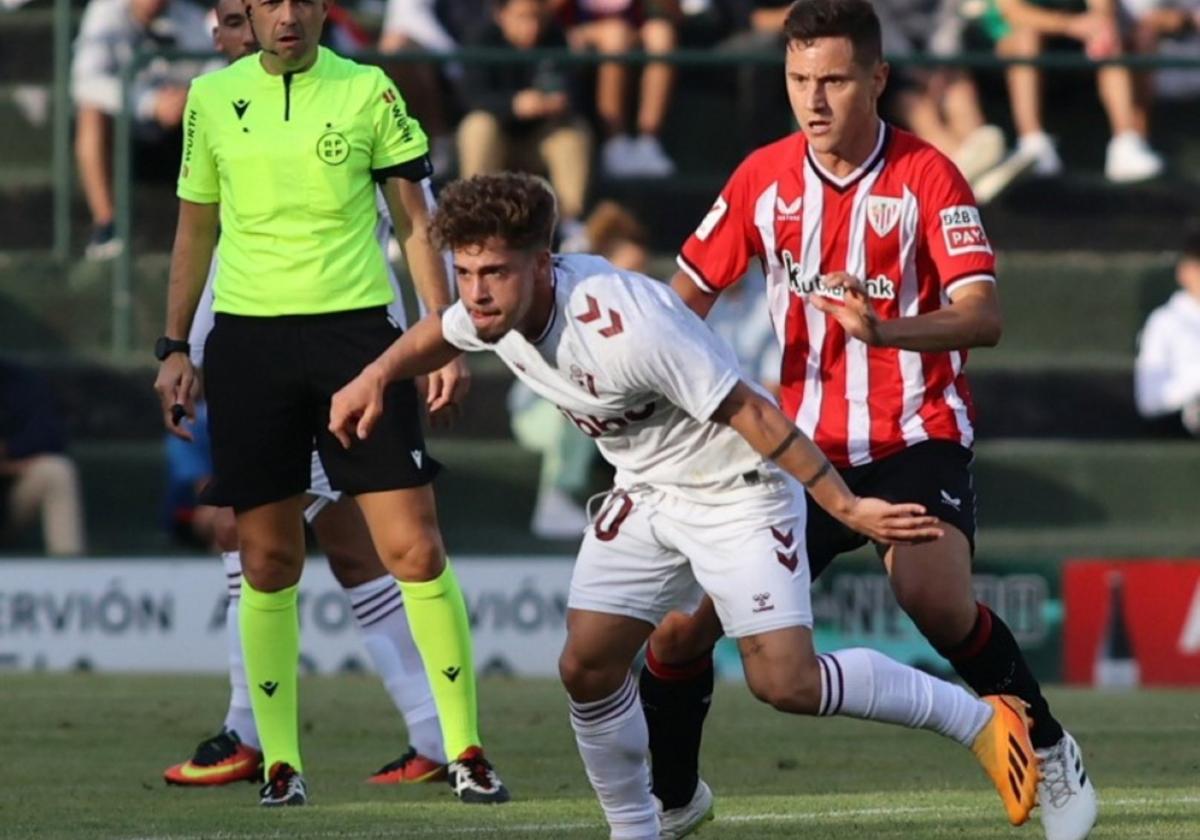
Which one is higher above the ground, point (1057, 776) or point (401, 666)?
point (1057, 776)

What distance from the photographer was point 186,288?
703cm

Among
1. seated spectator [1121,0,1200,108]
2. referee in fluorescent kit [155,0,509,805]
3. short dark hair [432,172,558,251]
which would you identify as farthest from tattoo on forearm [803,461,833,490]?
seated spectator [1121,0,1200,108]

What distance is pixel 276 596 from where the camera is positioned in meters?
6.96

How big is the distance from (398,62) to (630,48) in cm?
159

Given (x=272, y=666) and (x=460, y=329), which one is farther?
(x=272, y=666)

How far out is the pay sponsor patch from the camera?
608cm

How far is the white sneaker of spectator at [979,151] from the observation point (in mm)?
14711

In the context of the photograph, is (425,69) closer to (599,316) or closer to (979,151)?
(979,151)

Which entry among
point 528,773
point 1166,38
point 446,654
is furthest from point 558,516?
point 446,654

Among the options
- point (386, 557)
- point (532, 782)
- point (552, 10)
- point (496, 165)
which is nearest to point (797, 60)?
point (386, 557)

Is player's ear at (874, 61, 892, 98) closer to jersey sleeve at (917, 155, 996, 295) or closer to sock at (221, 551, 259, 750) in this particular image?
jersey sleeve at (917, 155, 996, 295)

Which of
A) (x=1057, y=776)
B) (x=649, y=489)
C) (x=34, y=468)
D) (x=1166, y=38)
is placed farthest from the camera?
(x=1166, y=38)

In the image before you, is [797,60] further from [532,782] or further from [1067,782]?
[532,782]

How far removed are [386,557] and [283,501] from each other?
32cm
